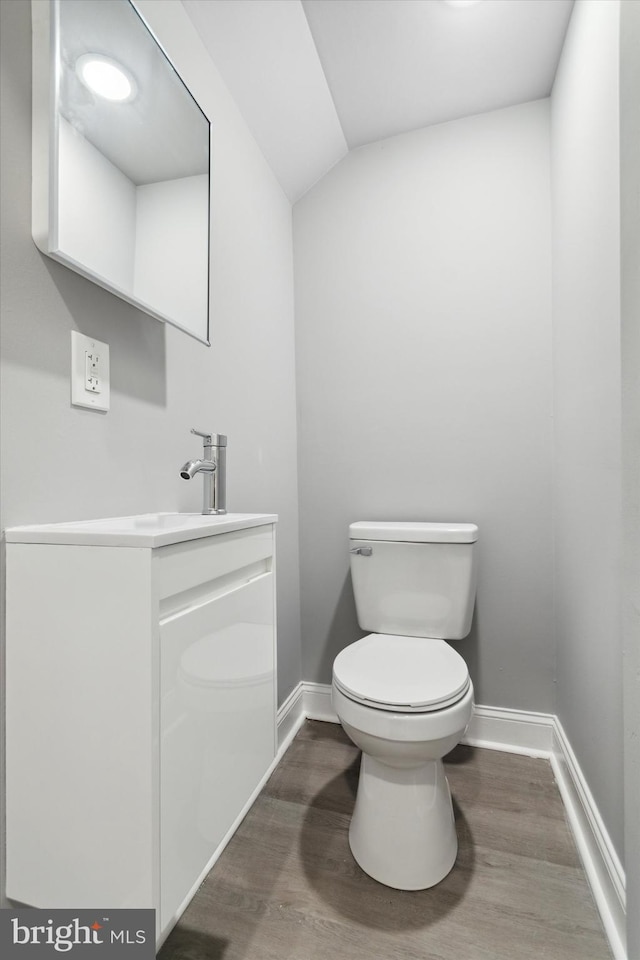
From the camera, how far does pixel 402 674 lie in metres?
1.15

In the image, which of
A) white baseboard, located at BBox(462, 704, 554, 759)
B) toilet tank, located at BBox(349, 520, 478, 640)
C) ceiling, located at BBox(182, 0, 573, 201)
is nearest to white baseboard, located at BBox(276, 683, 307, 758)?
toilet tank, located at BBox(349, 520, 478, 640)

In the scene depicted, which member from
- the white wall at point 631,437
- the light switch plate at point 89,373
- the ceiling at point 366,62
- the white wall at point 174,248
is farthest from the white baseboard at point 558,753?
the ceiling at point 366,62

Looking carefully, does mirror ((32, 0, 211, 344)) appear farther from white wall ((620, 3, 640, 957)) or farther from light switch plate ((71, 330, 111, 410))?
white wall ((620, 3, 640, 957))

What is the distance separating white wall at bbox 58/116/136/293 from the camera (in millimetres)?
765

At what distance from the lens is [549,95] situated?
1.54 meters

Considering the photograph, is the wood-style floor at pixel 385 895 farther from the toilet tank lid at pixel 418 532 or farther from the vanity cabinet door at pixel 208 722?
the toilet tank lid at pixel 418 532

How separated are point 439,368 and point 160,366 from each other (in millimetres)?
1006

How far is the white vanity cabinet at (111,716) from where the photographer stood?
62 centimetres

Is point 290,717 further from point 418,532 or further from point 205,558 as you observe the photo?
point 205,558

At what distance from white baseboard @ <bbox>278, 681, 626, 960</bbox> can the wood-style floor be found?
3cm

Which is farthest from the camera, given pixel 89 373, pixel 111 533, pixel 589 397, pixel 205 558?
pixel 589 397

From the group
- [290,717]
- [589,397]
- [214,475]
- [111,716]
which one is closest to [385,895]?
[290,717]

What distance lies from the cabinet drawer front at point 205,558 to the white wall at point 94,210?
523 millimetres

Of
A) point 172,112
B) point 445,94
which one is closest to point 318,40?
point 445,94
